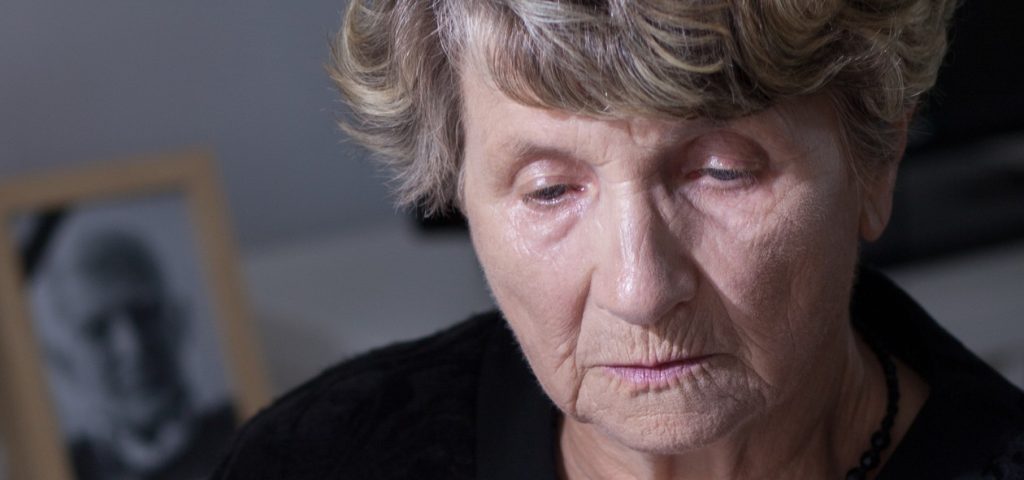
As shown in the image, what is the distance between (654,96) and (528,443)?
1.38 feet

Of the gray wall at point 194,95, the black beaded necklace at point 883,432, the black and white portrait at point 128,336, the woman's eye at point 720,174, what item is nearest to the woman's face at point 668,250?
the woman's eye at point 720,174

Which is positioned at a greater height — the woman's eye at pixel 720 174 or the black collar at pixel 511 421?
the woman's eye at pixel 720 174

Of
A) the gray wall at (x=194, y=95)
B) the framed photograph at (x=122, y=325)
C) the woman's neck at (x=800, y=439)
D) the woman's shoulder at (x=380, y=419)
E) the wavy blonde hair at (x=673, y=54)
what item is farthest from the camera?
the gray wall at (x=194, y=95)

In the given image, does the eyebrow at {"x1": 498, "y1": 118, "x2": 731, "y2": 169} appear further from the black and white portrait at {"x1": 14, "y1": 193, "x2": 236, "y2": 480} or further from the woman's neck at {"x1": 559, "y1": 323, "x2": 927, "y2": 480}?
the black and white portrait at {"x1": 14, "y1": 193, "x2": 236, "y2": 480}

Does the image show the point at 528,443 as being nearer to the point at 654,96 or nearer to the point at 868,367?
the point at 868,367

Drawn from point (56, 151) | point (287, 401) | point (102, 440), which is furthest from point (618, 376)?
point (56, 151)

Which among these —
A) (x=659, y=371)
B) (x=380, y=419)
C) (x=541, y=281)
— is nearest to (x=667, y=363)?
(x=659, y=371)

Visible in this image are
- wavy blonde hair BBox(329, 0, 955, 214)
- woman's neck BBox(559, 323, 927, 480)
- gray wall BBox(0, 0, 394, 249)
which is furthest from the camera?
gray wall BBox(0, 0, 394, 249)

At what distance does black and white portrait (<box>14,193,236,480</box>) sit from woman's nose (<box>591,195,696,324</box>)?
116 cm

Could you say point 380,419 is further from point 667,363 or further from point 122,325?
point 122,325

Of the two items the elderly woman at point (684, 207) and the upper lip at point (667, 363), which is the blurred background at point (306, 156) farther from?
the upper lip at point (667, 363)

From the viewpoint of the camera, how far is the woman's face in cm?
96

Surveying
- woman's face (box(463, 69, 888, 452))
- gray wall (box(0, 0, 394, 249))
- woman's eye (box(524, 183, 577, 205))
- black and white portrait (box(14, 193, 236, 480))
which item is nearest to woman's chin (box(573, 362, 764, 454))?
woman's face (box(463, 69, 888, 452))

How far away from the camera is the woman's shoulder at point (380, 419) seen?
1234mm
